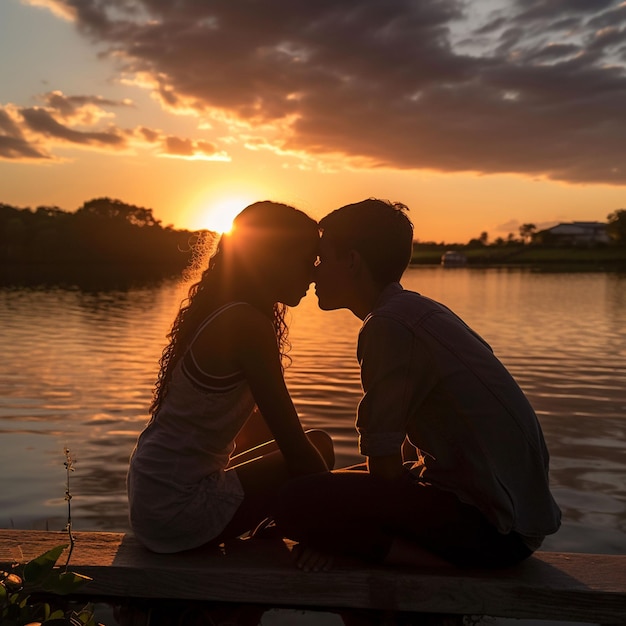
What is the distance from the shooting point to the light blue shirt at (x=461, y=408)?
308cm

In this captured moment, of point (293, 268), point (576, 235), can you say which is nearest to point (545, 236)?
point (576, 235)

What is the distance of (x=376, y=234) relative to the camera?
3.30 metres

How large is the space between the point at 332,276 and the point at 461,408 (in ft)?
2.82

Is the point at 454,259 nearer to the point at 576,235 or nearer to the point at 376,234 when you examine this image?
the point at 576,235

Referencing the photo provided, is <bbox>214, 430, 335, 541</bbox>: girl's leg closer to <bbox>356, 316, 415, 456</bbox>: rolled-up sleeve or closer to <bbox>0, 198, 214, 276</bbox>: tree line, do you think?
<bbox>356, 316, 415, 456</bbox>: rolled-up sleeve

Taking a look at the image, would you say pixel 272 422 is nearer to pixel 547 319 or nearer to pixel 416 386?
pixel 416 386

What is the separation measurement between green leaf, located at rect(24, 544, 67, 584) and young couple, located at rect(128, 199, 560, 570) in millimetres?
1161

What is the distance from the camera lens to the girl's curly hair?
11.7 feet

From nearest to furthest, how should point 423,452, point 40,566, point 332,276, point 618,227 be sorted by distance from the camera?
point 40,566
point 423,452
point 332,276
point 618,227

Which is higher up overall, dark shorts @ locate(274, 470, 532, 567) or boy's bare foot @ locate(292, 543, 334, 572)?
dark shorts @ locate(274, 470, 532, 567)

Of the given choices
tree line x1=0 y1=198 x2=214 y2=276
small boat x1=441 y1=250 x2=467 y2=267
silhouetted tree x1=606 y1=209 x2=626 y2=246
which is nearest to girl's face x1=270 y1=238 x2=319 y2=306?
tree line x1=0 y1=198 x2=214 y2=276


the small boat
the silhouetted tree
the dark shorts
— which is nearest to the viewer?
the dark shorts

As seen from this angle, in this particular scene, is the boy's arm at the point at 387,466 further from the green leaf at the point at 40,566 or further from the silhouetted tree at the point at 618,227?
the silhouetted tree at the point at 618,227

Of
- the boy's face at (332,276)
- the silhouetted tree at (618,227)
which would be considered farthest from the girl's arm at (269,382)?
the silhouetted tree at (618,227)
